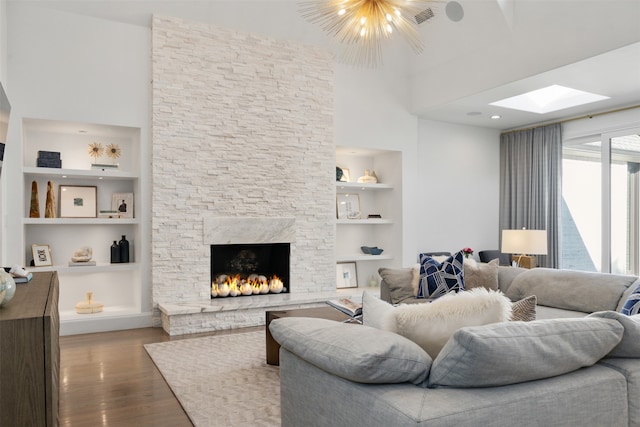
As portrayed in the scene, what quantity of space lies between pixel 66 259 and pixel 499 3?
212 inches

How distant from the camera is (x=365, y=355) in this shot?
1.49m

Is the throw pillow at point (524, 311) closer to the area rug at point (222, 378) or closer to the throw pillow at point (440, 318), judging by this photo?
the throw pillow at point (440, 318)

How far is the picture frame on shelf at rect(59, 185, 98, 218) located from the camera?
5.07 metres

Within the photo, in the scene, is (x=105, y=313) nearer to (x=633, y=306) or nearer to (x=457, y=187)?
(x=633, y=306)

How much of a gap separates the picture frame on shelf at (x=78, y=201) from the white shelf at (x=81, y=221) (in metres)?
0.27

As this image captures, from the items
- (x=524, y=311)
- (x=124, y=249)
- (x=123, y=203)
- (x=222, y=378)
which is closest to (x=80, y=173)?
(x=123, y=203)

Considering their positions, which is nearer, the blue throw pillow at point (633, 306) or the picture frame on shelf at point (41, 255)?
the blue throw pillow at point (633, 306)

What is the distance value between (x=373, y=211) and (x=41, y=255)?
14.2 feet

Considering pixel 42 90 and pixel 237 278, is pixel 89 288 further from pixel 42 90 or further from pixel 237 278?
pixel 42 90

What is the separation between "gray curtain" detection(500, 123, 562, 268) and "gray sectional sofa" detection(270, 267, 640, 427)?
5.45m

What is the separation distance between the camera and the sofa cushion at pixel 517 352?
1448 mm

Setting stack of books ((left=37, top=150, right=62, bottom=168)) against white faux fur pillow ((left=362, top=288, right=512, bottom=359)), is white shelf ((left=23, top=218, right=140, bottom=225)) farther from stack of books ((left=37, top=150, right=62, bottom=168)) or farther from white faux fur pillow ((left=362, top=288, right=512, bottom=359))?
white faux fur pillow ((left=362, top=288, right=512, bottom=359))

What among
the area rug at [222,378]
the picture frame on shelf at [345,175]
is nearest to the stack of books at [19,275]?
the area rug at [222,378]

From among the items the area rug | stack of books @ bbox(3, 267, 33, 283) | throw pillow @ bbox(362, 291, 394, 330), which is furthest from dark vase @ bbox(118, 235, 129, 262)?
throw pillow @ bbox(362, 291, 394, 330)
